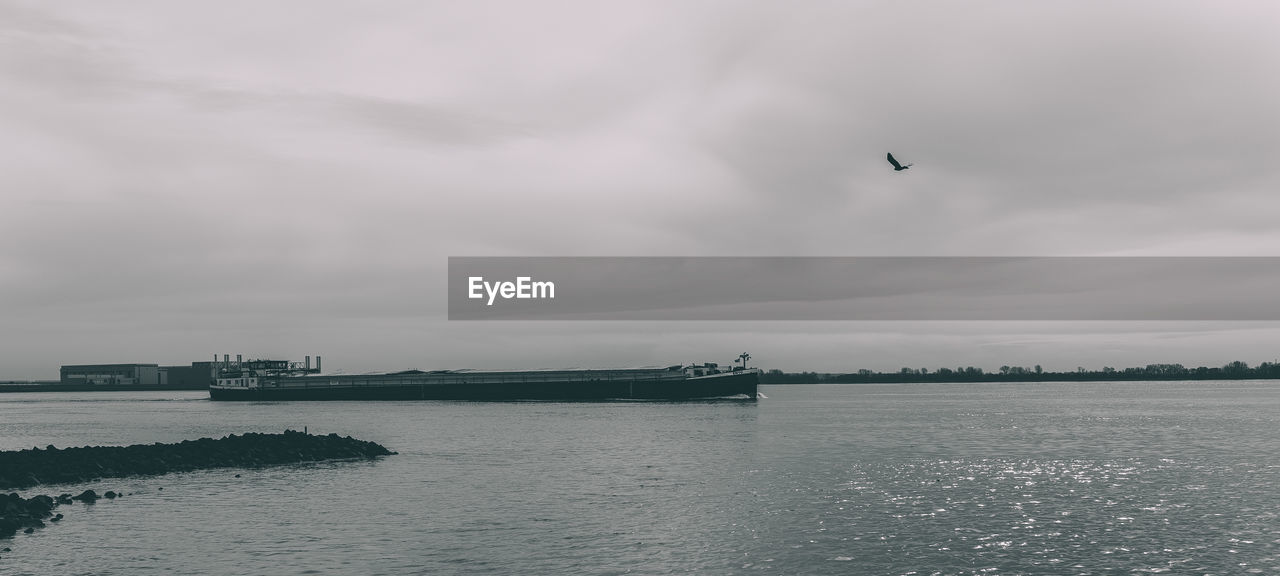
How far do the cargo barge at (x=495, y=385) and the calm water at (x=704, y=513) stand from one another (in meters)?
86.5

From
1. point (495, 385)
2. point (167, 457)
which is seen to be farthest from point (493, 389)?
point (167, 457)

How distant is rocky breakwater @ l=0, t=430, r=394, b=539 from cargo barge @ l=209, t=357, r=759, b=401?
317 feet

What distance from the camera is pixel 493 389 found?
170 m

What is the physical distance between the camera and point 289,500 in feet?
133

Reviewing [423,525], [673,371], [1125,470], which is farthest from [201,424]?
[1125,470]

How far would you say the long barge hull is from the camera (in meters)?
156

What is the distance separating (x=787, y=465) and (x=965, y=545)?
24326 millimetres

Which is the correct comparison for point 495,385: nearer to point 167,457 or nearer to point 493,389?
point 493,389

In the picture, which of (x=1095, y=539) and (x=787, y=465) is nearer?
(x=1095, y=539)

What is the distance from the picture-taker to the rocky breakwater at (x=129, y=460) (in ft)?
112

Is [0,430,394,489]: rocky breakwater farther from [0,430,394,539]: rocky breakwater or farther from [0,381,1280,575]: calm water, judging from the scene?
[0,381,1280,575]: calm water

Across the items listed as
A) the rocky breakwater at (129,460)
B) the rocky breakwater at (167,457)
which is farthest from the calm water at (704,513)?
the rocky breakwater at (167,457)

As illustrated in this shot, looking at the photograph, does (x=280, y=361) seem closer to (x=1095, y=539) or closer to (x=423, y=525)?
(x=423, y=525)

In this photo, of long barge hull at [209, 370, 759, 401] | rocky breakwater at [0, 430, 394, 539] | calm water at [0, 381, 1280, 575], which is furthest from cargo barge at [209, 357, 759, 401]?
rocky breakwater at [0, 430, 394, 539]
